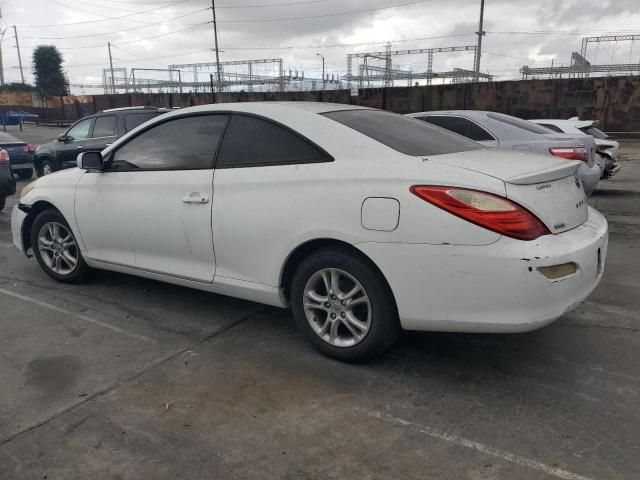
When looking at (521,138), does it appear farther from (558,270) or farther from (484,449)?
(484,449)

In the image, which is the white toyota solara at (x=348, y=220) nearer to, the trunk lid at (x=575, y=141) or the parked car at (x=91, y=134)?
the trunk lid at (x=575, y=141)

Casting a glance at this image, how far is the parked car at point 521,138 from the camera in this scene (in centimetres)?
739

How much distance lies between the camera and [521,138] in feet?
24.5

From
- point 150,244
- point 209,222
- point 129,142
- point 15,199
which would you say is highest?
point 129,142

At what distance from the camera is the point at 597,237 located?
320cm

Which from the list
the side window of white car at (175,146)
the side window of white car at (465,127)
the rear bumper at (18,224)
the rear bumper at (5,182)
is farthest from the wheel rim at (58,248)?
the side window of white car at (465,127)

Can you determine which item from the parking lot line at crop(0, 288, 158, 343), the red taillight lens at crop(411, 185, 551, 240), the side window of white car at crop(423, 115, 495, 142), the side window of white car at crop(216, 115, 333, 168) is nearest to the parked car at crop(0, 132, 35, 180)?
the parking lot line at crop(0, 288, 158, 343)

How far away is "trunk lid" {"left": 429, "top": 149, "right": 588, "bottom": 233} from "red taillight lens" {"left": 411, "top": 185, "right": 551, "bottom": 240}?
0.06 metres

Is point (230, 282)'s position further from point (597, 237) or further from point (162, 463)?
point (597, 237)

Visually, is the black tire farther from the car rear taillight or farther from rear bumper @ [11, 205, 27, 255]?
the car rear taillight

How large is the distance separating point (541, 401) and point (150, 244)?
291 centimetres

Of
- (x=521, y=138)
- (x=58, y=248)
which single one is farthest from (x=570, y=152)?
(x=58, y=248)

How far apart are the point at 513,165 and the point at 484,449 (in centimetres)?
155

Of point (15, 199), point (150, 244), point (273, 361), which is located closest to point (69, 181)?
point (150, 244)
